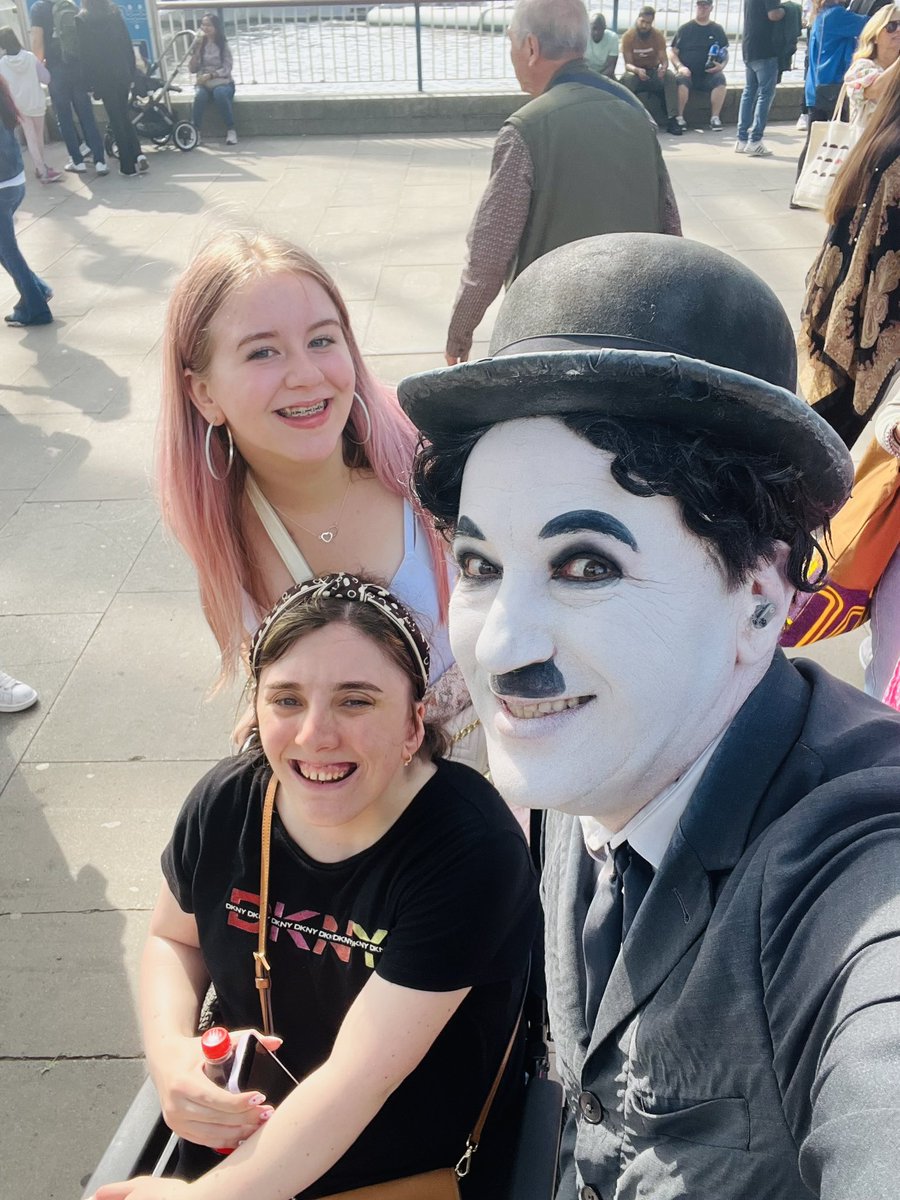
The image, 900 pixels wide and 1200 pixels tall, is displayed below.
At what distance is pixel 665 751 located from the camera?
1.19m

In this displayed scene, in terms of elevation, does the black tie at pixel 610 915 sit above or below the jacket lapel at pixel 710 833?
below

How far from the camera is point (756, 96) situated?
35.7 feet

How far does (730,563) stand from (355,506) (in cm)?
143

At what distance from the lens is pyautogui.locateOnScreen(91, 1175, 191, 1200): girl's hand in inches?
62.7

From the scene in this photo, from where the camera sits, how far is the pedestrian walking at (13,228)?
21.8 ft

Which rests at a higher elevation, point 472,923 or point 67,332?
point 472,923

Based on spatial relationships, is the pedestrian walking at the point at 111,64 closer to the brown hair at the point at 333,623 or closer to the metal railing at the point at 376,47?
the metal railing at the point at 376,47

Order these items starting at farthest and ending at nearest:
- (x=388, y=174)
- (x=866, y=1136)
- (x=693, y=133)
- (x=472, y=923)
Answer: (x=693, y=133)
(x=388, y=174)
(x=472, y=923)
(x=866, y=1136)

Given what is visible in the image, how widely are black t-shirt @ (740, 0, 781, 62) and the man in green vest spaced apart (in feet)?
25.1

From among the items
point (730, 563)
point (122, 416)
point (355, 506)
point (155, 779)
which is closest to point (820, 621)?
point (355, 506)

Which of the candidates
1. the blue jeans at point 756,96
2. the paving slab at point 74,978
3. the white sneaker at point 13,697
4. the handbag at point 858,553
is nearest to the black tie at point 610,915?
the handbag at point 858,553

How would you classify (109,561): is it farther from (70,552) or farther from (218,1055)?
(218,1055)

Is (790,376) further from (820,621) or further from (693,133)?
(693,133)

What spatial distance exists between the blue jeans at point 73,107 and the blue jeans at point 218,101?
1.59 metres
